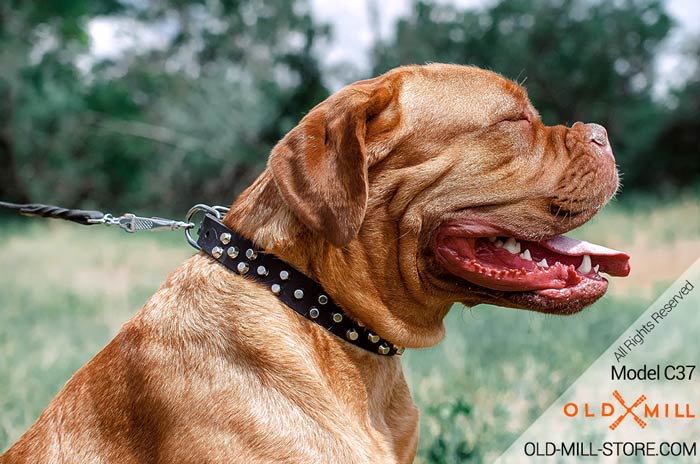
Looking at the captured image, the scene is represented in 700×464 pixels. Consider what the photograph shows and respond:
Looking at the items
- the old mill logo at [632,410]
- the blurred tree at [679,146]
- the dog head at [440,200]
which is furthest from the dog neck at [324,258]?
the blurred tree at [679,146]

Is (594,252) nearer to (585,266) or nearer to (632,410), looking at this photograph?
(585,266)

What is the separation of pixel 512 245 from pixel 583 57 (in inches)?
859

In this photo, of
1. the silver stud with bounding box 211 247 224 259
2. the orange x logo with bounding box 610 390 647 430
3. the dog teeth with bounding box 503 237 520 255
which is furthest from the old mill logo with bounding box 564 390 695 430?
the silver stud with bounding box 211 247 224 259

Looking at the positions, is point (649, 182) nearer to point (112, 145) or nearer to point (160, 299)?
point (112, 145)

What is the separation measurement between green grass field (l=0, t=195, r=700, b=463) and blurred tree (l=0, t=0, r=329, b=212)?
37.5ft

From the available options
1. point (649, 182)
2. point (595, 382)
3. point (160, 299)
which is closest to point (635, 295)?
point (595, 382)

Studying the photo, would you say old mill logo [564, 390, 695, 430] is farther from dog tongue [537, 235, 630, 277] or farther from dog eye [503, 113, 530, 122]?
dog eye [503, 113, 530, 122]

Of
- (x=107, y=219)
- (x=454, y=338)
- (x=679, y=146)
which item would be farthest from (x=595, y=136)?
(x=679, y=146)

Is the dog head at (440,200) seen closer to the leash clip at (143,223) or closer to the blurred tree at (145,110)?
the leash clip at (143,223)

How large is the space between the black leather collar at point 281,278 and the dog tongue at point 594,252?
94 centimetres

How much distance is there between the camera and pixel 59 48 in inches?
1091

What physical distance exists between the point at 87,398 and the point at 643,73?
23.7 meters

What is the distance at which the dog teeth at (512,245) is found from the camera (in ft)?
11.0

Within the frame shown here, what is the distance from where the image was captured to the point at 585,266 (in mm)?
3410
